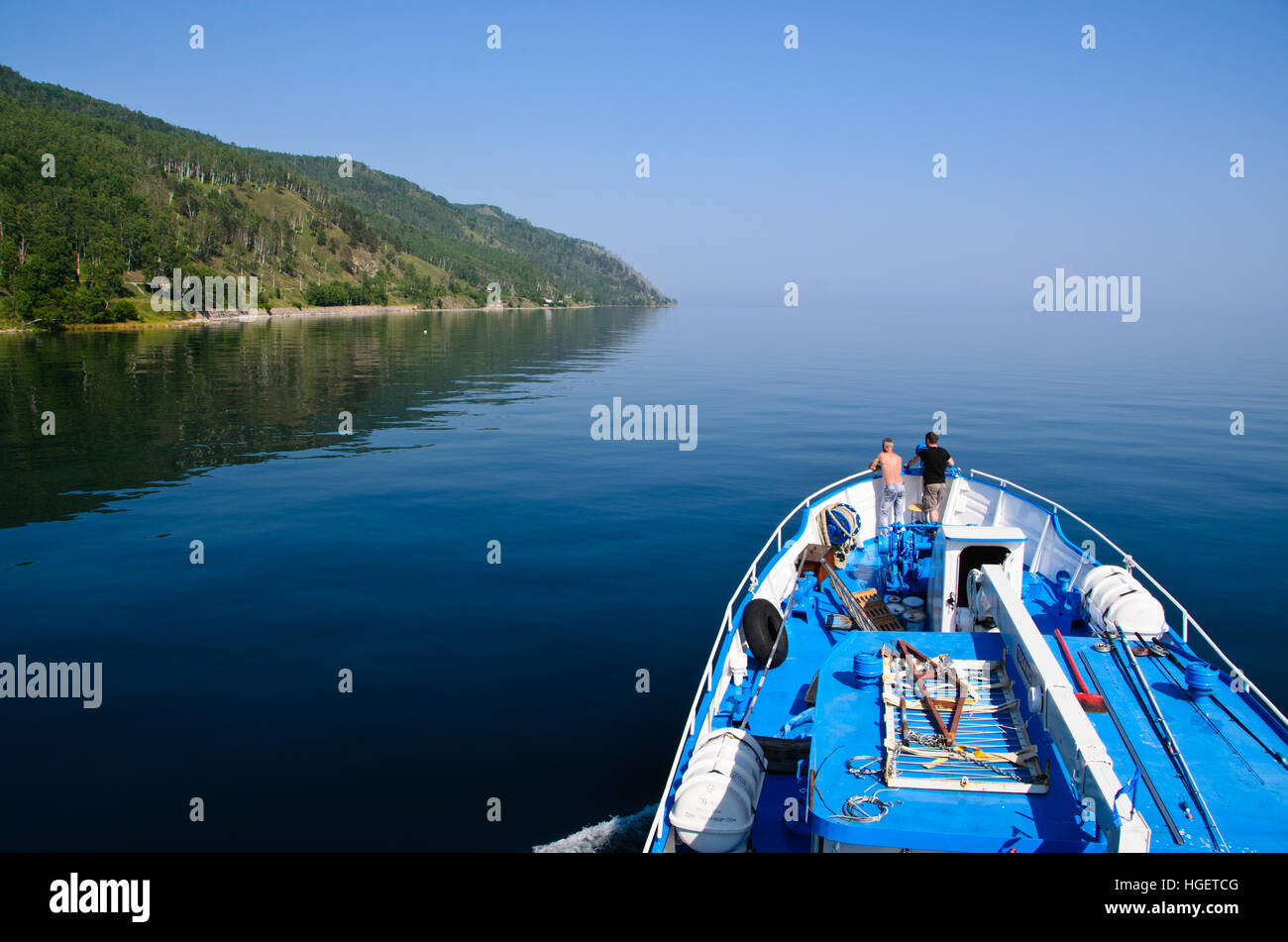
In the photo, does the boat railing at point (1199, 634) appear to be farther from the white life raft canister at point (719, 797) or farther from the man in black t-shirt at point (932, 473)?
the white life raft canister at point (719, 797)

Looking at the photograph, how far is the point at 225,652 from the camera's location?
18.1m

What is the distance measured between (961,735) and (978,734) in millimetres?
199

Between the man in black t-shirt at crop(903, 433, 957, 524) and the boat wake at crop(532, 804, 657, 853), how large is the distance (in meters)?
13.5

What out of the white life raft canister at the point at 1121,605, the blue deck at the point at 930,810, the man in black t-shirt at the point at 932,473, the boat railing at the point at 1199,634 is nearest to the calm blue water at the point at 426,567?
the boat railing at the point at 1199,634

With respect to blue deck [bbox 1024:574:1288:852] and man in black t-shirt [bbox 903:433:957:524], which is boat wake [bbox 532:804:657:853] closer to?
blue deck [bbox 1024:574:1288:852]

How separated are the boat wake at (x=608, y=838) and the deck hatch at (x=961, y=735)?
194 inches

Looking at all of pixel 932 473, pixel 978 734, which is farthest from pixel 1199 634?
pixel 978 734

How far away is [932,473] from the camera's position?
2219cm

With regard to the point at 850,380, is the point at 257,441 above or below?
below

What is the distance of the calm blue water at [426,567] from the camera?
1348 cm
